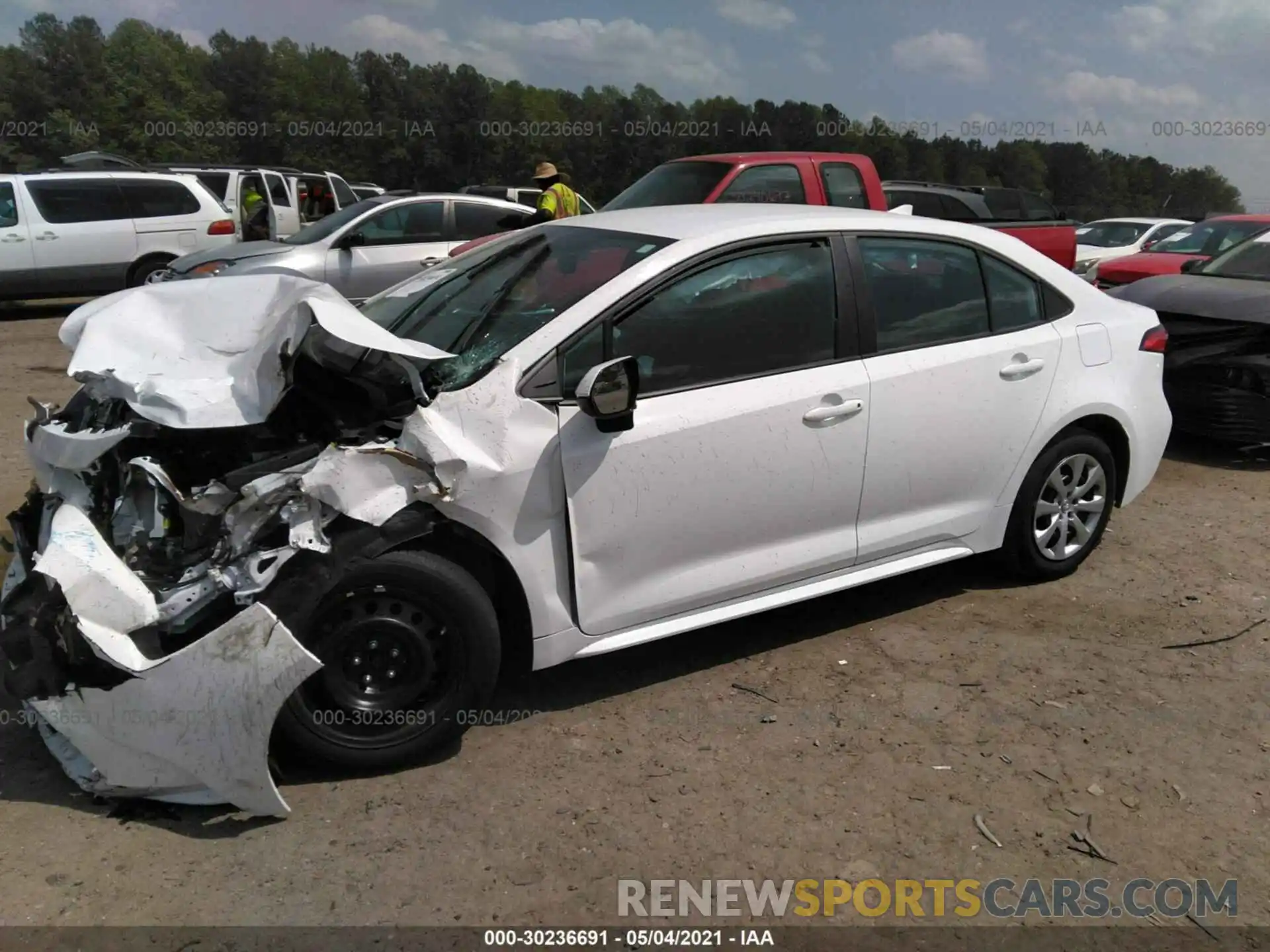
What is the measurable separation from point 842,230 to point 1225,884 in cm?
258

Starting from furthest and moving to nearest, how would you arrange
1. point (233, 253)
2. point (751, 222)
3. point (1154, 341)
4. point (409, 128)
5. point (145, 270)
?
1. point (409, 128)
2. point (145, 270)
3. point (233, 253)
4. point (1154, 341)
5. point (751, 222)

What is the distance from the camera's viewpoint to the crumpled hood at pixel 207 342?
3.17 m

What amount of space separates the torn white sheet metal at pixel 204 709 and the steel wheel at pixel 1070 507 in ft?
10.9

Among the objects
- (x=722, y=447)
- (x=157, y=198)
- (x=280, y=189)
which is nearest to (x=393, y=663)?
(x=722, y=447)

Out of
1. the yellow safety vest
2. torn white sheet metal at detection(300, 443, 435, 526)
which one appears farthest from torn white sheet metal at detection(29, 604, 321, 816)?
the yellow safety vest

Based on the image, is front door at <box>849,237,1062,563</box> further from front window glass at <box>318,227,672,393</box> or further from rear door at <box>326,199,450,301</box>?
rear door at <box>326,199,450,301</box>

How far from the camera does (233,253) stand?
10.6m

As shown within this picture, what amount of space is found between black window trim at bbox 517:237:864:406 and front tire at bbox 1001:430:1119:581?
48.2 inches

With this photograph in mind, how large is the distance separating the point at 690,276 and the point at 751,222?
0.43 meters

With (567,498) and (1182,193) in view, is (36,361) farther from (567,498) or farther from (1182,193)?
(1182,193)

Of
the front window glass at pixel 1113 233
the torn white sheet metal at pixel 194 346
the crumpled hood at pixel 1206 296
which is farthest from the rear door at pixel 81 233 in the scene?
the front window glass at pixel 1113 233

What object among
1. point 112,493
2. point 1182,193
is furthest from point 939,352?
point 1182,193

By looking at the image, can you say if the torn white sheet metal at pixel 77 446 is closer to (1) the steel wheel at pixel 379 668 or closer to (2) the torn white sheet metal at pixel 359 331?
(2) the torn white sheet metal at pixel 359 331

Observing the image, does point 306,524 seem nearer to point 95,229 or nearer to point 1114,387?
point 1114,387
